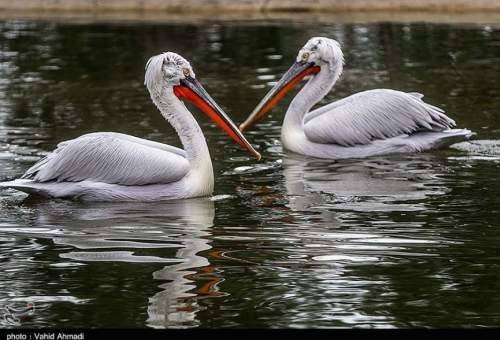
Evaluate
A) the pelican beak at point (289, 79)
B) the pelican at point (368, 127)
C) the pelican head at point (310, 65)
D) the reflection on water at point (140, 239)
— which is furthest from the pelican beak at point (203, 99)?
the pelican beak at point (289, 79)

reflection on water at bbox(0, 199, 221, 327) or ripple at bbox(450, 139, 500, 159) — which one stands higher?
reflection on water at bbox(0, 199, 221, 327)

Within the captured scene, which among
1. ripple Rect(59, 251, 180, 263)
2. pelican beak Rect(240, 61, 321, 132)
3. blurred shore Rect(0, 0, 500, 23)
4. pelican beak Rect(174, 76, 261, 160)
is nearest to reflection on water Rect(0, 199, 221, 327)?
ripple Rect(59, 251, 180, 263)

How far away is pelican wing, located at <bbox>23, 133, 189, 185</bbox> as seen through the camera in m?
7.89

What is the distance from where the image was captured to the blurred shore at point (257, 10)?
1695 cm

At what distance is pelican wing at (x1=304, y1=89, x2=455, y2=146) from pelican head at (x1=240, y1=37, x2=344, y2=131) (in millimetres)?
390

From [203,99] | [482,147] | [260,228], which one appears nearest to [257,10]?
[482,147]

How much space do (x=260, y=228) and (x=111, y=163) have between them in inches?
48.9

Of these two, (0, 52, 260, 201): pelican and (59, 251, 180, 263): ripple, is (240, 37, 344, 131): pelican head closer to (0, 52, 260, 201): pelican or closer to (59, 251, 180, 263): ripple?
(0, 52, 260, 201): pelican

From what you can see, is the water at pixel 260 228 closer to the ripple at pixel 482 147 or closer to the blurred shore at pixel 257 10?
the ripple at pixel 482 147

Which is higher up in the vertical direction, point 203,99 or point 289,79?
point 203,99

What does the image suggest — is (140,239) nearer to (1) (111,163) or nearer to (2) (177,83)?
(1) (111,163)

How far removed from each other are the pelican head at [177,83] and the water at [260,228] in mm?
480

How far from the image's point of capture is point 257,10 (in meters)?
17.8

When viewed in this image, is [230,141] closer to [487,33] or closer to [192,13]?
[487,33]
